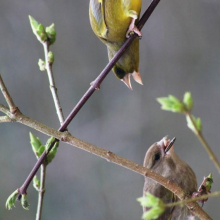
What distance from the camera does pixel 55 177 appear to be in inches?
72.6

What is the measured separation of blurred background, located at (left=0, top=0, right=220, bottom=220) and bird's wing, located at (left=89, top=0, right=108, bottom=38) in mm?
1107

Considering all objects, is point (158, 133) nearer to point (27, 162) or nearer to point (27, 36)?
point (27, 162)

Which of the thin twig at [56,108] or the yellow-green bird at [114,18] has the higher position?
the yellow-green bird at [114,18]

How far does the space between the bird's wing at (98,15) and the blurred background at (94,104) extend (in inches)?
43.6

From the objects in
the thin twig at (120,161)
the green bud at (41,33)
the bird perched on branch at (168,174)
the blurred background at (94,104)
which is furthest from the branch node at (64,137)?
the blurred background at (94,104)

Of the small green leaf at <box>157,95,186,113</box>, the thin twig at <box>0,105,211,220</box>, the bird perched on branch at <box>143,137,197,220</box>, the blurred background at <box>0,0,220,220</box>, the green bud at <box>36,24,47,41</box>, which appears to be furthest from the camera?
the blurred background at <box>0,0,220,220</box>

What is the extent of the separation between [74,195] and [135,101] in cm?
55

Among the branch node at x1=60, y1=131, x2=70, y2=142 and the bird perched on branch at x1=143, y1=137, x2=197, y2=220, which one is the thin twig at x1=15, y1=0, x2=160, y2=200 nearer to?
the branch node at x1=60, y1=131, x2=70, y2=142

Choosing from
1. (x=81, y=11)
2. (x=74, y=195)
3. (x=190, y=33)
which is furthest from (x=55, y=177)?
(x=190, y=33)

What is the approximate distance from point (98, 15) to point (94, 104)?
1.17m

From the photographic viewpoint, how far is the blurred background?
1788 mm

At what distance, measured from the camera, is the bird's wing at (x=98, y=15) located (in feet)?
2.20

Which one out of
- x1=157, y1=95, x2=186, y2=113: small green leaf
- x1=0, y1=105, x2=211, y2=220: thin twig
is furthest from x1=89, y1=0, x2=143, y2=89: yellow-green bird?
x1=157, y1=95, x2=186, y2=113: small green leaf

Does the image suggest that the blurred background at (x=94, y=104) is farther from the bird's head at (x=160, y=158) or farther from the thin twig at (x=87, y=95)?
the thin twig at (x=87, y=95)
